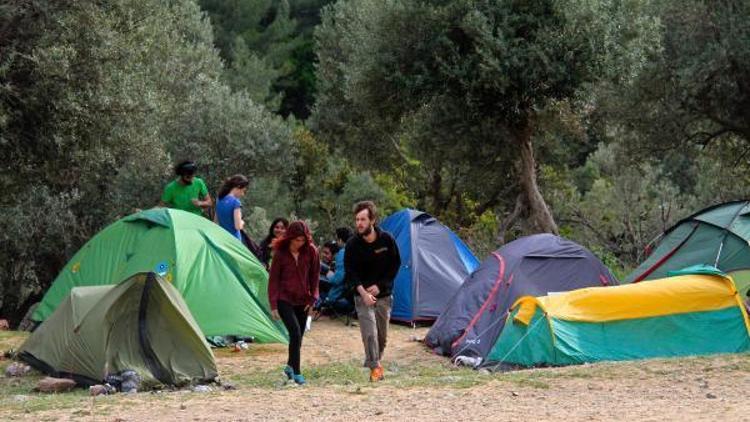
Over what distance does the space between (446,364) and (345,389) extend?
3.10m

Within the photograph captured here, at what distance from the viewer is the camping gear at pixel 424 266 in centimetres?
1503

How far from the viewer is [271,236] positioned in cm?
1427

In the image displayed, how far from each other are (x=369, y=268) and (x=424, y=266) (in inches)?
222

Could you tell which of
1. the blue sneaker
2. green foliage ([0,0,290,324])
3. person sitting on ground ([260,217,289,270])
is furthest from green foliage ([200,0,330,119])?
the blue sneaker

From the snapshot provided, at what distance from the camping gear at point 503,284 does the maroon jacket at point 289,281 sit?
2665 mm

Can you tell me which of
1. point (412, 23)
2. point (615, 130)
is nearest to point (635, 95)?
point (615, 130)

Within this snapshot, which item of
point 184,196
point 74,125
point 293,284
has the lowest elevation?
point 293,284

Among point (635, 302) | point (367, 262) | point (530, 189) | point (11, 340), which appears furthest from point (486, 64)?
point (11, 340)

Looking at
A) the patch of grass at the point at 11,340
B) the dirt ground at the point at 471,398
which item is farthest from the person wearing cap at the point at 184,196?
the dirt ground at the point at 471,398

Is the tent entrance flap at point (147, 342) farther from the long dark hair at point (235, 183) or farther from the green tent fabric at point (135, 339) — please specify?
the long dark hair at point (235, 183)

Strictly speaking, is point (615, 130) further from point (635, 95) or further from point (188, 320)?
point (188, 320)

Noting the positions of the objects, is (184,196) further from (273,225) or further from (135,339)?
(135,339)

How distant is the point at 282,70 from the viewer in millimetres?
42219

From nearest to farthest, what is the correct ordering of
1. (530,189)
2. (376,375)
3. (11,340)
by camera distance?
1. (376,375)
2. (11,340)
3. (530,189)
